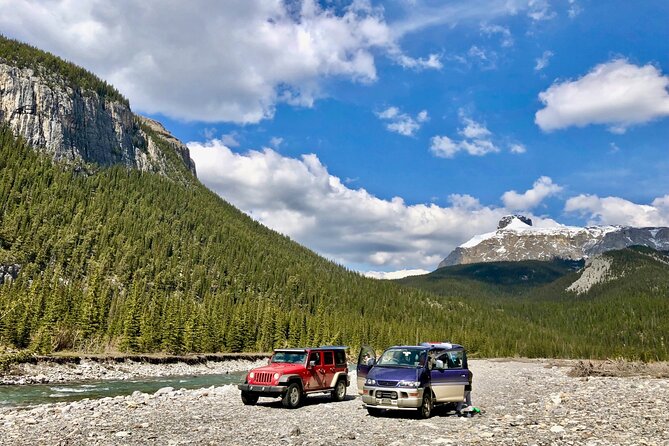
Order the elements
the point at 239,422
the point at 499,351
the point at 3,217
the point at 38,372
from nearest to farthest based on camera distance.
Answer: the point at 239,422
the point at 38,372
the point at 3,217
the point at 499,351

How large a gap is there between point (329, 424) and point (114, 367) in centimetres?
5443

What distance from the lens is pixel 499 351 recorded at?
168m

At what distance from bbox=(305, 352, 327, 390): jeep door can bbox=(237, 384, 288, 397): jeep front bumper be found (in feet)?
6.42

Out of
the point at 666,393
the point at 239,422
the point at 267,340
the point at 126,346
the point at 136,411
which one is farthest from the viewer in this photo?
the point at 267,340

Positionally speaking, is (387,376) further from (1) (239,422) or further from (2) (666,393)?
(2) (666,393)

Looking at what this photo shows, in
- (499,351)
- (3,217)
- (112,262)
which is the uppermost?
(3,217)

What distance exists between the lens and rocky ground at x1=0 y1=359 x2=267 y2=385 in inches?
1817

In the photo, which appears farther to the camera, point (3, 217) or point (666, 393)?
point (3, 217)

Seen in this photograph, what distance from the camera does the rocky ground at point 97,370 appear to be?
4616 cm

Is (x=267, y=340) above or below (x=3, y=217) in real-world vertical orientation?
below

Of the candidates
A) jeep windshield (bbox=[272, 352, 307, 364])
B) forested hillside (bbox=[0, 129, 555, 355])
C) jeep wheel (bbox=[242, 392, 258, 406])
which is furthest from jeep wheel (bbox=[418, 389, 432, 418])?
forested hillside (bbox=[0, 129, 555, 355])

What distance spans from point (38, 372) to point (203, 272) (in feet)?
419

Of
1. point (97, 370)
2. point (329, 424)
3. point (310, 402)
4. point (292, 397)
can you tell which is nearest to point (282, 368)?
point (292, 397)

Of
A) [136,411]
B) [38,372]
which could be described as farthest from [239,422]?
[38,372]
